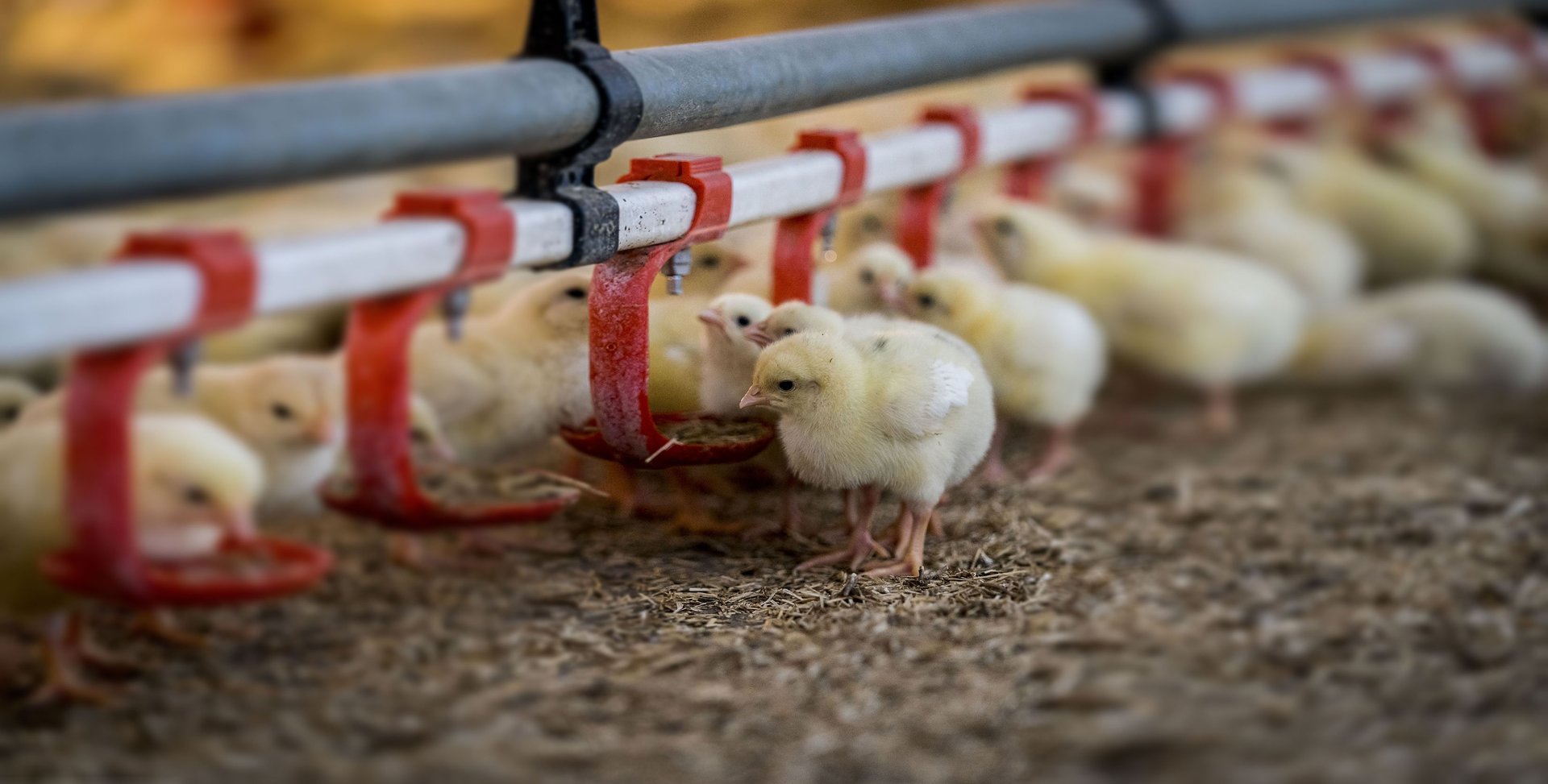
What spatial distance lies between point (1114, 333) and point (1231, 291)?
0.85 feet

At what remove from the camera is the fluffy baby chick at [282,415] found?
149 centimetres

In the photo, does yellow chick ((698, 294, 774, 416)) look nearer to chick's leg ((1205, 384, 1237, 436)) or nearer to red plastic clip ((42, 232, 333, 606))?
red plastic clip ((42, 232, 333, 606))

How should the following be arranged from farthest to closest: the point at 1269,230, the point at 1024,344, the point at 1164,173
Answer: the point at 1164,173 < the point at 1269,230 < the point at 1024,344

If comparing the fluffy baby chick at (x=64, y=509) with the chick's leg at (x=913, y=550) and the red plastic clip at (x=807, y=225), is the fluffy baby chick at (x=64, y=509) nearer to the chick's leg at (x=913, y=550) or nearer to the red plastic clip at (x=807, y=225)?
the chick's leg at (x=913, y=550)

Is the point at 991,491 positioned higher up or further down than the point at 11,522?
further down

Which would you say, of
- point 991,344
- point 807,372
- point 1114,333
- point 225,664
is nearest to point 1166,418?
point 1114,333

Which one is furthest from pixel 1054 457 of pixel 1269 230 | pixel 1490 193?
pixel 1490 193

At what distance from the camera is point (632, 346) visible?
1886 millimetres

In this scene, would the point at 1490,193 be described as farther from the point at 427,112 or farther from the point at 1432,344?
the point at 427,112

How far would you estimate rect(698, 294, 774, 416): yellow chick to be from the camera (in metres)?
1.99

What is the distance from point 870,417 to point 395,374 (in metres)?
0.59

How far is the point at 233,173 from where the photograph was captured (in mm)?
1388

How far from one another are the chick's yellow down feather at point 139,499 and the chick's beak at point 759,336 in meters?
0.74

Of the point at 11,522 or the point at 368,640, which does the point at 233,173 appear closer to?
the point at 11,522
